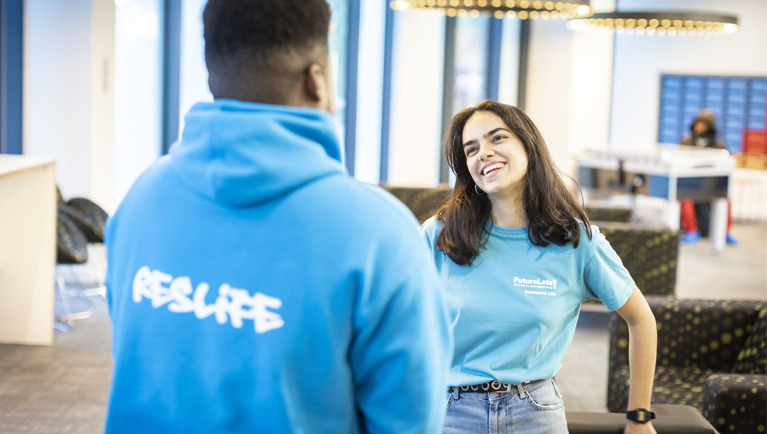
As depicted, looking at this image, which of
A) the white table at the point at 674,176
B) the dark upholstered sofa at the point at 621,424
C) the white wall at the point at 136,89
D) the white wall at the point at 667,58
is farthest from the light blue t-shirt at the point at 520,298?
the white wall at the point at 667,58

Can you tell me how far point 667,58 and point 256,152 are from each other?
43.7 feet

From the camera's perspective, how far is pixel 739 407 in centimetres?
273

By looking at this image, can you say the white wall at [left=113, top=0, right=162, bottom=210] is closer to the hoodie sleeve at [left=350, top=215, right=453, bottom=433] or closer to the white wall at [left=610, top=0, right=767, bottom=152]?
the hoodie sleeve at [left=350, top=215, right=453, bottom=433]

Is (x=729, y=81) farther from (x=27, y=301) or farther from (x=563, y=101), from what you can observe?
(x=27, y=301)

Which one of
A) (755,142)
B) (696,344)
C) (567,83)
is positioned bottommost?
(696,344)

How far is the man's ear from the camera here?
43.1 inches

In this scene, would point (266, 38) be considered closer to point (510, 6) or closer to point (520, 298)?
point (520, 298)

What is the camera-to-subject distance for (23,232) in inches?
195

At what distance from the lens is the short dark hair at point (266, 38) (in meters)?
1.06

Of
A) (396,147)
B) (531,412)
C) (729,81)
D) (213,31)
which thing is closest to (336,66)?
(396,147)

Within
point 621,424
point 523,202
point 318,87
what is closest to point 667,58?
point 621,424

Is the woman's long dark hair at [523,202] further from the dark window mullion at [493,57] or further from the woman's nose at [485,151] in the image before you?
the dark window mullion at [493,57]

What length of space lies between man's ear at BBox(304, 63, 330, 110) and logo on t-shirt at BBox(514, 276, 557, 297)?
3.10 feet

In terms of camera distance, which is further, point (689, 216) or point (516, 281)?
point (689, 216)
